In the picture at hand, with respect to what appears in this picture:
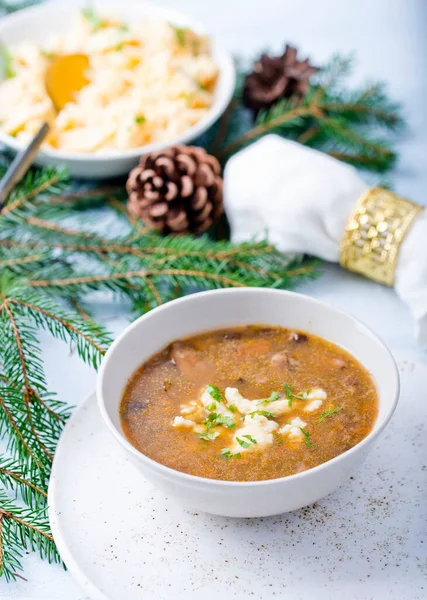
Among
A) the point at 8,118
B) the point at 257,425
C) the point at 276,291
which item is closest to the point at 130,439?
the point at 257,425

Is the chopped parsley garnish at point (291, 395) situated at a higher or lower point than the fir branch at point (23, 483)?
higher

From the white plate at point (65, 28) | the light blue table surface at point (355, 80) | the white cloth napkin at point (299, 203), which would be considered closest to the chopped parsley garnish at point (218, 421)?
the light blue table surface at point (355, 80)

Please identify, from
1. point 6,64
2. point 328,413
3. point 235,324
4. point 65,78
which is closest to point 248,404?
point 328,413

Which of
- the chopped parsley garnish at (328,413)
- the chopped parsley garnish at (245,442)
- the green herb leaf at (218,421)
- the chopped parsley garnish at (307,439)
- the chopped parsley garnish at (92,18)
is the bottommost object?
the green herb leaf at (218,421)

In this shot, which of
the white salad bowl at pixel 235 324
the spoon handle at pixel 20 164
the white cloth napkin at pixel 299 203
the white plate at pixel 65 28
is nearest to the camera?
the white salad bowl at pixel 235 324

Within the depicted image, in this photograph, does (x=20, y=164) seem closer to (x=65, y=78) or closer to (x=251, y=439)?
(x=65, y=78)

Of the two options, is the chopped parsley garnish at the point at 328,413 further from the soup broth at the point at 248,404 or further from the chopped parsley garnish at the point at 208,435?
the chopped parsley garnish at the point at 208,435

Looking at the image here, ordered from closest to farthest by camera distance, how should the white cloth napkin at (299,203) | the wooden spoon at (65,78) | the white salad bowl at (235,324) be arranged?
the white salad bowl at (235,324) < the white cloth napkin at (299,203) < the wooden spoon at (65,78)

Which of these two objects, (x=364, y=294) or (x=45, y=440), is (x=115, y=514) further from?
(x=364, y=294)
